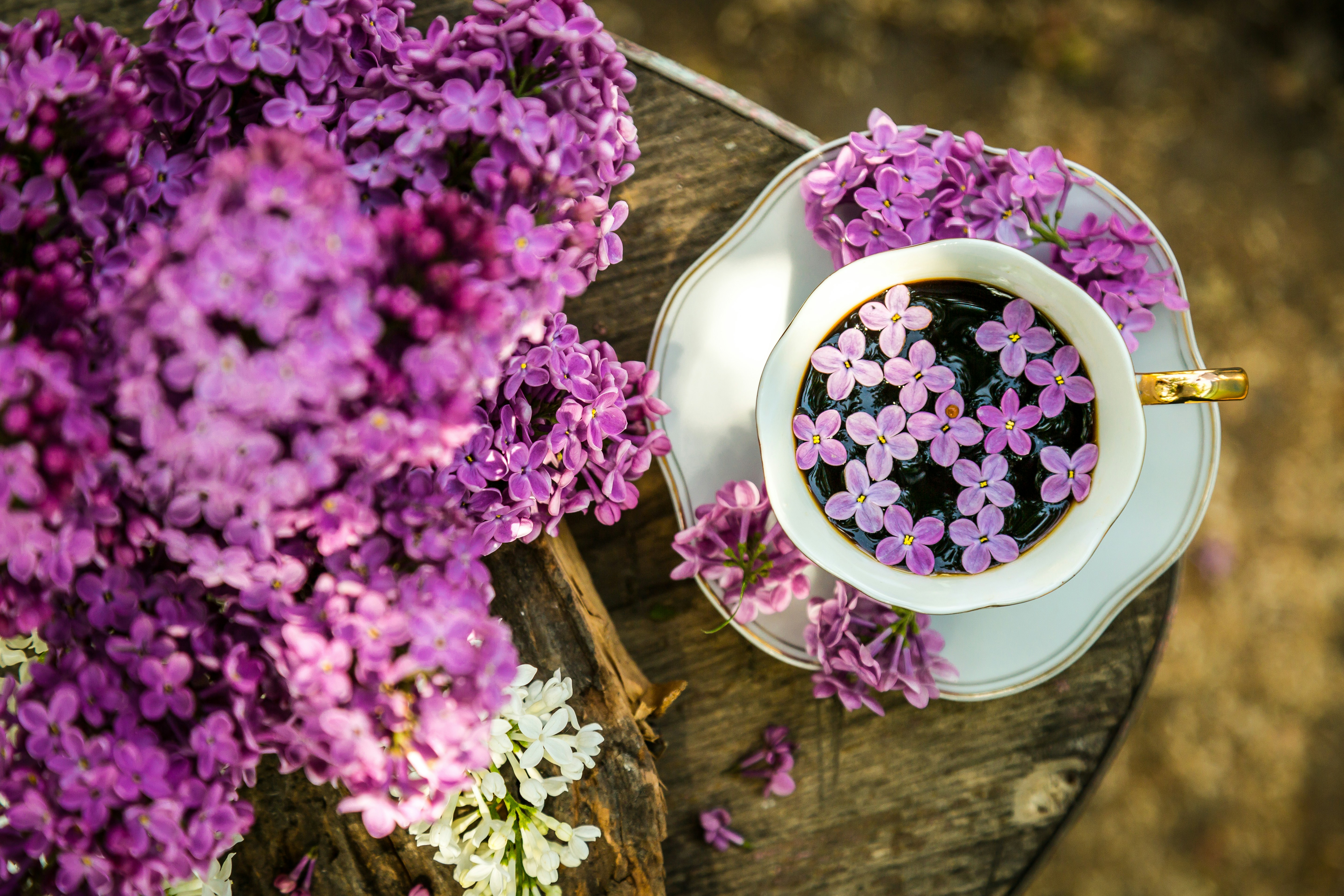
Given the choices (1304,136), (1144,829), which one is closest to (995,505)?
(1144,829)

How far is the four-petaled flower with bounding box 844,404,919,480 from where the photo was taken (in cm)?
93

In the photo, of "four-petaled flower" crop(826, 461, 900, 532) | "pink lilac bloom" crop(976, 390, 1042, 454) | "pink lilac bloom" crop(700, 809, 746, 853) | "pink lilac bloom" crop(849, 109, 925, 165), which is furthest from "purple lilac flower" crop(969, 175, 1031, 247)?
"pink lilac bloom" crop(700, 809, 746, 853)

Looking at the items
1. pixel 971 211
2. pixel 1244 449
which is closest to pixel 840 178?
pixel 971 211

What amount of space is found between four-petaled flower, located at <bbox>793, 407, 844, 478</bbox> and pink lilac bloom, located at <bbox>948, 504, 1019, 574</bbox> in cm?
12

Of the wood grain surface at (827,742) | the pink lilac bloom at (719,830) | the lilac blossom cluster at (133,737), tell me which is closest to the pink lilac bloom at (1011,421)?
the wood grain surface at (827,742)

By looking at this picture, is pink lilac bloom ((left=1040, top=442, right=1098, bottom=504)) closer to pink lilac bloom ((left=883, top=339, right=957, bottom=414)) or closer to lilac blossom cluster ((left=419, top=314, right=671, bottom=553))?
pink lilac bloom ((left=883, top=339, right=957, bottom=414))

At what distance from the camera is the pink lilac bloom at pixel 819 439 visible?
36.3 inches

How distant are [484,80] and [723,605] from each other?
27.5 inches

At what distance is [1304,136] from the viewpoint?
2115 millimetres

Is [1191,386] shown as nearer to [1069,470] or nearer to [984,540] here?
[1069,470]

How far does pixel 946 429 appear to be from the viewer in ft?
3.04

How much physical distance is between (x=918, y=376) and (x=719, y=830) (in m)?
0.72

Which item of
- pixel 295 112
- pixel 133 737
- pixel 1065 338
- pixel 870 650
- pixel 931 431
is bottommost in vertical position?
pixel 870 650

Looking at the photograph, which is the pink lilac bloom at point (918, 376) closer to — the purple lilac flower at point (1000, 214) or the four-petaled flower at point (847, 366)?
the four-petaled flower at point (847, 366)
